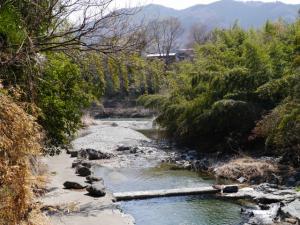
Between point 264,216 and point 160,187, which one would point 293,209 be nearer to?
point 264,216

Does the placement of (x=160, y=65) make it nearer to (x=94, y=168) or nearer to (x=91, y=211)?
(x=91, y=211)

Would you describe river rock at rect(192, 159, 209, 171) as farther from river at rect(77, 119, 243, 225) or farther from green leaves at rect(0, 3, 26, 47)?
green leaves at rect(0, 3, 26, 47)

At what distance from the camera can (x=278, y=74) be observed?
19.0m

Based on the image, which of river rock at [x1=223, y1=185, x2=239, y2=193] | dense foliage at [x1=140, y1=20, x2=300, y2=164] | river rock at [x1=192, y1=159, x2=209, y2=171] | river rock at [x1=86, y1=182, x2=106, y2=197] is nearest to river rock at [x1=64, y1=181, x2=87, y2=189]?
river rock at [x1=86, y1=182, x2=106, y2=197]

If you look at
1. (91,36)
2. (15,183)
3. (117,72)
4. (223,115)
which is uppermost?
(91,36)

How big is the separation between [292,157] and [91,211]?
7933mm

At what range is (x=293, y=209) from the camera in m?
10.1

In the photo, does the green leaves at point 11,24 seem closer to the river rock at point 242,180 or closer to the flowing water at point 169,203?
the flowing water at point 169,203

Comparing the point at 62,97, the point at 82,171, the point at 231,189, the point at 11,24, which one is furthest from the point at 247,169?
the point at 11,24

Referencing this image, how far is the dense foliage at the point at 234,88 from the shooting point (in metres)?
18.9

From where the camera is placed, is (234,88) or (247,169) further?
(234,88)

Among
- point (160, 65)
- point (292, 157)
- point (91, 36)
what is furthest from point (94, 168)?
point (91, 36)

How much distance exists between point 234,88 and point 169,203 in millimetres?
8953

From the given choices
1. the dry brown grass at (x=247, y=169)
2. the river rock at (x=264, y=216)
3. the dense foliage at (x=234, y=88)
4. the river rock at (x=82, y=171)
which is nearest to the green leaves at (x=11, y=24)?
the river rock at (x=264, y=216)
